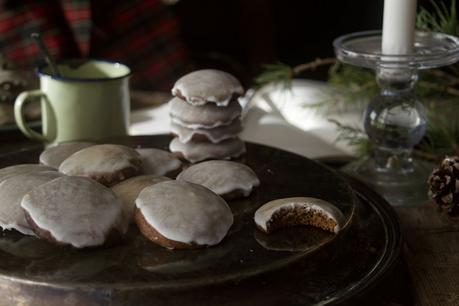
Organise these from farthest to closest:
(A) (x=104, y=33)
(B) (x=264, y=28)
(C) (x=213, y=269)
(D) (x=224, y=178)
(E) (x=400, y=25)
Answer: (B) (x=264, y=28) → (A) (x=104, y=33) → (E) (x=400, y=25) → (D) (x=224, y=178) → (C) (x=213, y=269)

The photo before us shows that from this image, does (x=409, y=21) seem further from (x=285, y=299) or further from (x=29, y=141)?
(x=29, y=141)

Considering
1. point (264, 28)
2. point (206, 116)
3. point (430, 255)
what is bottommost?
point (264, 28)

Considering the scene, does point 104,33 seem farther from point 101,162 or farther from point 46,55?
point 101,162

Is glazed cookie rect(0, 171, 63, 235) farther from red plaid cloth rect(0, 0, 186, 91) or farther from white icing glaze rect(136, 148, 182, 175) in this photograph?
red plaid cloth rect(0, 0, 186, 91)

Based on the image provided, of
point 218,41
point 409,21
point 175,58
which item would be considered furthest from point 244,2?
point 409,21

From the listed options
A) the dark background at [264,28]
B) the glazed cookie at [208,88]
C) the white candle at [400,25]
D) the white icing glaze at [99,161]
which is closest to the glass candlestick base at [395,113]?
the white candle at [400,25]

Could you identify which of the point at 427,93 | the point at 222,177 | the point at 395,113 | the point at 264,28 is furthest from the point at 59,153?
the point at 264,28

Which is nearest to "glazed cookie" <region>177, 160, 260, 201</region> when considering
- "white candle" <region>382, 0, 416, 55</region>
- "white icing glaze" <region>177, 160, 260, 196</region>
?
"white icing glaze" <region>177, 160, 260, 196</region>
